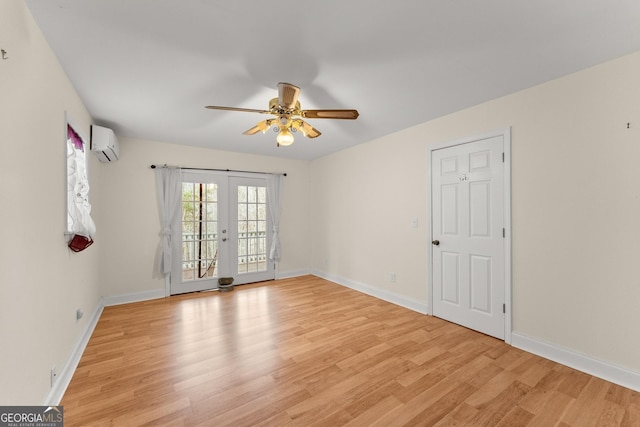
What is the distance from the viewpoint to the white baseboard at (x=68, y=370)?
1.78 metres

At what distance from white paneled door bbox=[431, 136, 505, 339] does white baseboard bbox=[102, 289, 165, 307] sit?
13.6 feet

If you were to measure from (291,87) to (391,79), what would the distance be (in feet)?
2.95

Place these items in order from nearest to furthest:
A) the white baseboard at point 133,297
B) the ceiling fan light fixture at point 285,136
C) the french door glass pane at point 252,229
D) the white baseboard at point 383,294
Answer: the ceiling fan light fixture at point 285,136, the white baseboard at point 383,294, the white baseboard at point 133,297, the french door glass pane at point 252,229

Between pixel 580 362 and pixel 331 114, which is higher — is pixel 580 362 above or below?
below

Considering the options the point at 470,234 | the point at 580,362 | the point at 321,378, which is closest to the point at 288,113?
A: the point at 321,378

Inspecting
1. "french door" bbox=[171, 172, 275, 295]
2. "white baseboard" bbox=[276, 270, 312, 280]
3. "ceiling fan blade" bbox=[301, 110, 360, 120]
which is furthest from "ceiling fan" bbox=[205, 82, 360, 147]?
"white baseboard" bbox=[276, 270, 312, 280]

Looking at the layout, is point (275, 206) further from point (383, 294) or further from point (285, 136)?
point (285, 136)

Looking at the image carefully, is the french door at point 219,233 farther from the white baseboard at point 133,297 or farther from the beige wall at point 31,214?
the beige wall at point 31,214

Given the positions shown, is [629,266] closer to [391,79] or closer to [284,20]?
[391,79]

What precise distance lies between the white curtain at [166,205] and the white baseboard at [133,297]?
1.13ft

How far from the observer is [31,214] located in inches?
61.5

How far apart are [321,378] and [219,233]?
3.32 metres

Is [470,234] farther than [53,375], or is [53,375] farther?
[470,234]

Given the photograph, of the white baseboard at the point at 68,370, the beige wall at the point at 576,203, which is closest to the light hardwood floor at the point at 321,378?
the white baseboard at the point at 68,370
